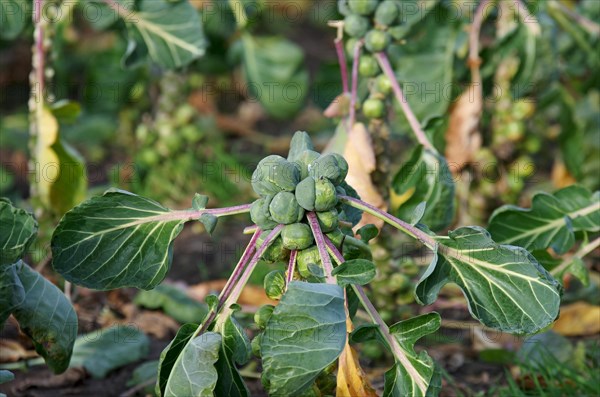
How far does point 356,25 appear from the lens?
213 cm

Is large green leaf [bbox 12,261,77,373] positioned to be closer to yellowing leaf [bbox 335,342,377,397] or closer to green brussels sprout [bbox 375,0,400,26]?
yellowing leaf [bbox 335,342,377,397]

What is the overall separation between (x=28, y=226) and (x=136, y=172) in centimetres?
170

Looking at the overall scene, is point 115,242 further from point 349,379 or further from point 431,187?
point 431,187

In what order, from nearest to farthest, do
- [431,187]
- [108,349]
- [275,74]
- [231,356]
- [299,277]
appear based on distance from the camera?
[231,356] → [299,277] → [431,187] → [108,349] → [275,74]

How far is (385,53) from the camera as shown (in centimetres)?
221

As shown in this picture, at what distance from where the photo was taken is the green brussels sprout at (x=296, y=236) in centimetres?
153

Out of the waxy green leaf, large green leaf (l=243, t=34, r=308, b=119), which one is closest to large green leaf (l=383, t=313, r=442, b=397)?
the waxy green leaf

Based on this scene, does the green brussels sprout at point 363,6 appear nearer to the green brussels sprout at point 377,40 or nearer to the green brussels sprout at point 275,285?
the green brussels sprout at point 377,40

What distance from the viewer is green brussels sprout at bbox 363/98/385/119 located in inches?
85.9

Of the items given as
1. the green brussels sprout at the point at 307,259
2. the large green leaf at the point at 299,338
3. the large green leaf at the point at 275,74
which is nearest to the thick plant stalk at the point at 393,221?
the green brussels sprout at the point at 307,259

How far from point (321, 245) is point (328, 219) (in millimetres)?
58

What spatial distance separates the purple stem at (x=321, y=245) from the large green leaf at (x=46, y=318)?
542 millimetres

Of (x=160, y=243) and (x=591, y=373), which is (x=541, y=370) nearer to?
(x=591, y=373)

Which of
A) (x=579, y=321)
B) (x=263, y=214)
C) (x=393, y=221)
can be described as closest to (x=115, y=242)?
(x=263, y=214)
